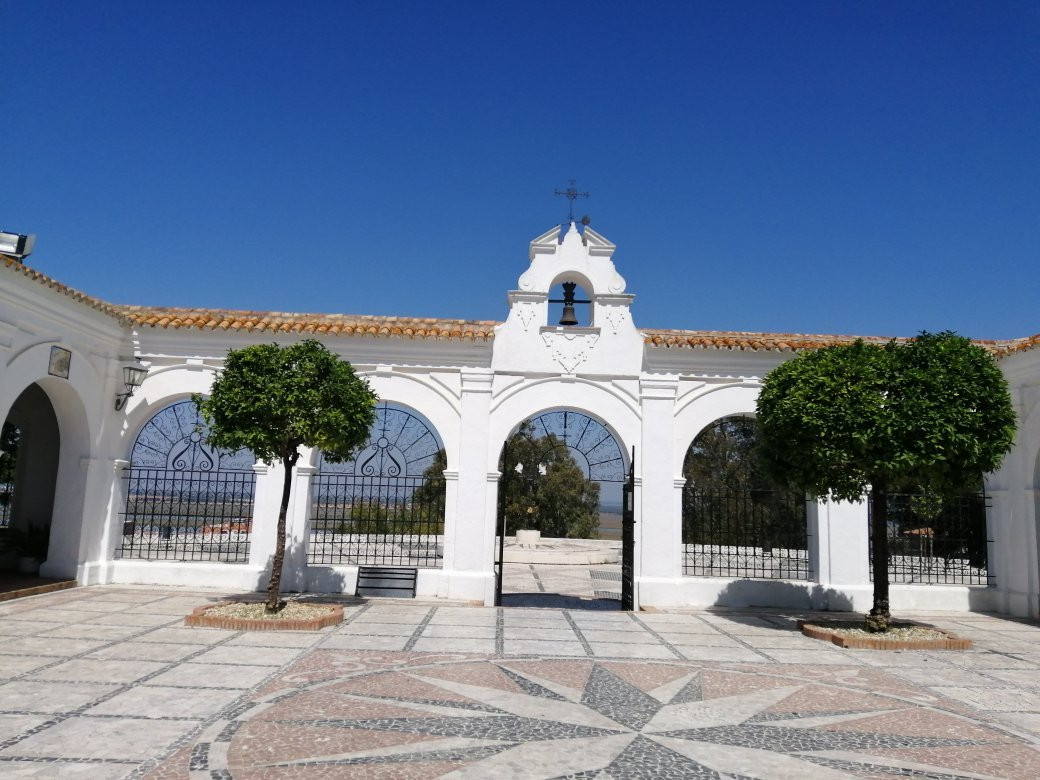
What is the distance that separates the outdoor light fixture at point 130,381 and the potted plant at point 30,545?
2726 millimetres

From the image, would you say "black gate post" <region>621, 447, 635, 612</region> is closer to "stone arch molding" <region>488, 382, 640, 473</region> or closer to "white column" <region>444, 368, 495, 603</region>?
"stone arch molding" <region>488, 382, 640, 473</region>

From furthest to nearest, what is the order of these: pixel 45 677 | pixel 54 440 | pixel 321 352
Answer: pixel 54 440
pixel 321 352
pixel 45 677

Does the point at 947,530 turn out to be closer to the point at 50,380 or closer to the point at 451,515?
the point at 451,515

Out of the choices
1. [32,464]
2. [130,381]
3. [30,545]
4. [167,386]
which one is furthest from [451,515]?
[32,464]

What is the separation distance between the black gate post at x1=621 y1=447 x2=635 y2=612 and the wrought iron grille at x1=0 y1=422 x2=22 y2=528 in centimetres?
1146

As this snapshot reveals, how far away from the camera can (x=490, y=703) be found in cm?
590

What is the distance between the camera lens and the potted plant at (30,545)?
12.3 meters

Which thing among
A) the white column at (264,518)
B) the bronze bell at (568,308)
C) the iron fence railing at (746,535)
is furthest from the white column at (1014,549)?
the white column at (264,518)

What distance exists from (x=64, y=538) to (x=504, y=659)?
8238mm

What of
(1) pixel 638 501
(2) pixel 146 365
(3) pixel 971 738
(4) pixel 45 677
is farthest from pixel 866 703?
(2) pixel 146 365

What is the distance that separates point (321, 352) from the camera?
9617 mm

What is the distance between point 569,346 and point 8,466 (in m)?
11.3

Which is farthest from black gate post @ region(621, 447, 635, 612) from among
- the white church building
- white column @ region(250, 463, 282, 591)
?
white column @ region(250, 463, 282, 591)

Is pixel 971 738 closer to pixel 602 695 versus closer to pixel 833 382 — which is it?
pixel 602 695
